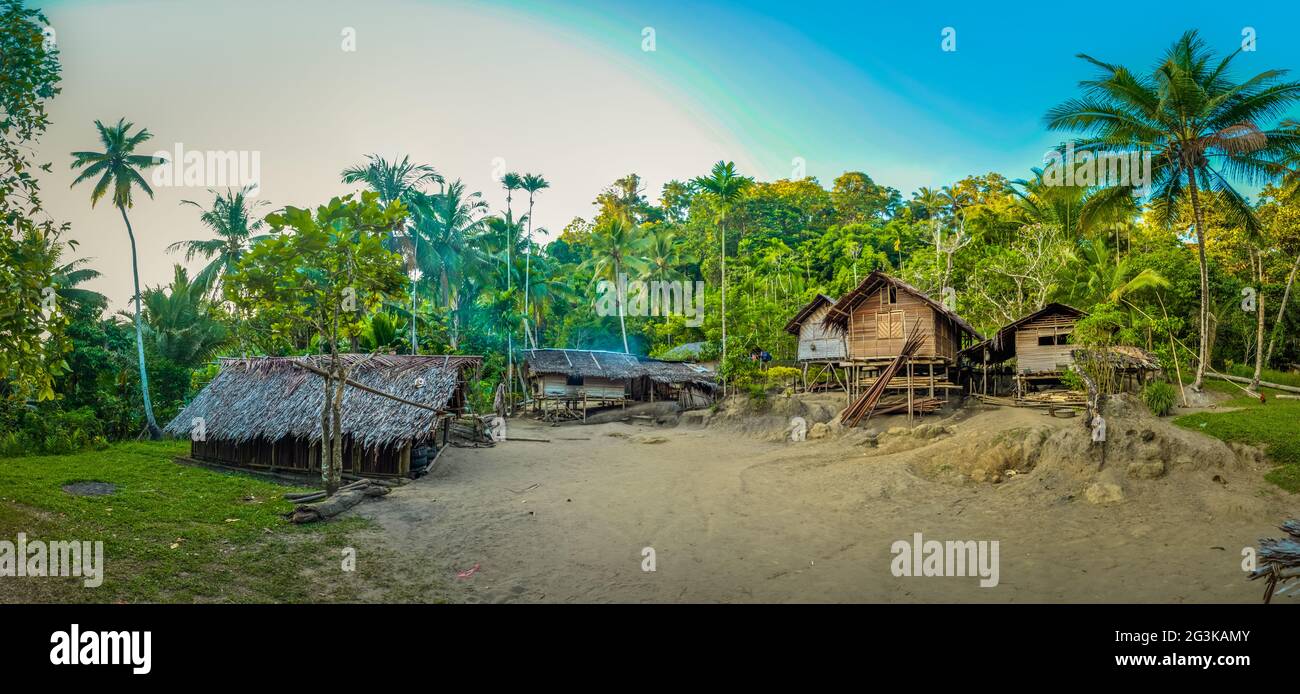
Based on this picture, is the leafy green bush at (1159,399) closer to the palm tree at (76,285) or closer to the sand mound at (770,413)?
the sand mound at (770,413)

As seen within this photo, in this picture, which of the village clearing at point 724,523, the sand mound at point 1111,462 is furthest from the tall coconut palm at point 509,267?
the sand mound at point 1111,462

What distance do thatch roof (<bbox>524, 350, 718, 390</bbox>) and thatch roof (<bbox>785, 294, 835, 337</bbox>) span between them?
19.9 ft

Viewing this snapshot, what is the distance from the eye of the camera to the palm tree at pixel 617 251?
135 ft

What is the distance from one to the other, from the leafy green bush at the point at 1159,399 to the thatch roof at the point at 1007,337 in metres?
3.32

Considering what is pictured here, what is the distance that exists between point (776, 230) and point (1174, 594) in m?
42.7

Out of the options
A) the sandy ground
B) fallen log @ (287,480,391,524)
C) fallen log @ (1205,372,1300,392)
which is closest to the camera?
the sandy ground

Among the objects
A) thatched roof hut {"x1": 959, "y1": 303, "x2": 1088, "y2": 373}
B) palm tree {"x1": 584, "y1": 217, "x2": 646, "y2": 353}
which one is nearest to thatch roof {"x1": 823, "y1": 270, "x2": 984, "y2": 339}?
thatched roof hut {"x1": 959, "y1": 303, "x2": 1088, "y2": 373}

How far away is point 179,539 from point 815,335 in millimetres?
26814

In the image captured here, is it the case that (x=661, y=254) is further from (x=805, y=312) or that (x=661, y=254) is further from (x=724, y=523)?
(x=724, y=523)

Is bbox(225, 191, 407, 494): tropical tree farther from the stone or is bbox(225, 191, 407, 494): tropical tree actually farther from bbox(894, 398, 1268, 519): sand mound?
the stone

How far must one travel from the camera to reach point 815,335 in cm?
3095

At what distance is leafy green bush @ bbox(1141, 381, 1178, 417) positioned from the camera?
678 inches

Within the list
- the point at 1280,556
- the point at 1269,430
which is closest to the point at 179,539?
the point at 1280,556
